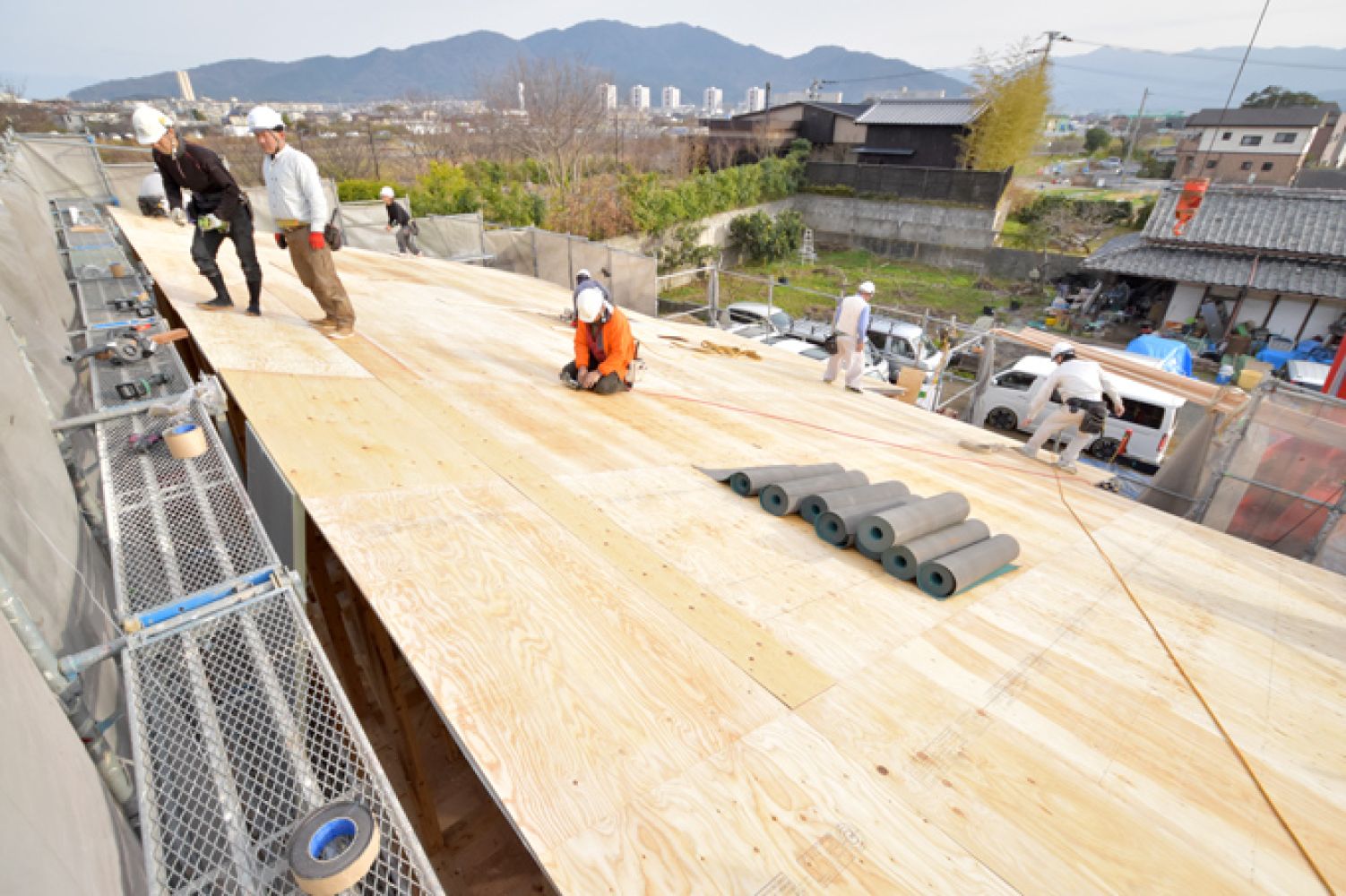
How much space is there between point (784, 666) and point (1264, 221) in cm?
2386

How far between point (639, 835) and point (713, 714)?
0.53 m

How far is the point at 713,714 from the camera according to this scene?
7.13 ft

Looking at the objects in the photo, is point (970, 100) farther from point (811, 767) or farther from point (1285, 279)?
point (811, 767)

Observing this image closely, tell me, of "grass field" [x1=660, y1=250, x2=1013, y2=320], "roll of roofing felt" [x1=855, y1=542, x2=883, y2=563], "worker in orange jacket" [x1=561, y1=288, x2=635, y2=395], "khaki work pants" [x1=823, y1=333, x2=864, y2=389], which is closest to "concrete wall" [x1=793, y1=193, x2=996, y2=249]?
"grass field" [x1=660, y1=250, x2=1013, y2=320]

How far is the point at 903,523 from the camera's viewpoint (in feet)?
10.7

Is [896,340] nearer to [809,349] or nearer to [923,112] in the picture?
[809,349]

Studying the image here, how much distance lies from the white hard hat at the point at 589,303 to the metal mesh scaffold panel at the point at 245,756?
3525 mm

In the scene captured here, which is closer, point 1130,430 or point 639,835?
point 639,835

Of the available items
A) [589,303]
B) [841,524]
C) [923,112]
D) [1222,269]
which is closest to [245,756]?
[841,524]

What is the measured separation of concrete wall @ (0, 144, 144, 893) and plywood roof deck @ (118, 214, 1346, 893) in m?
0.82

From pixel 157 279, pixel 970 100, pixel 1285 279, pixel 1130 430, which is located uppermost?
pixel 970 100

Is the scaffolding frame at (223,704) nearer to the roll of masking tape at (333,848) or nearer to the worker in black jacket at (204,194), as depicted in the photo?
the roll of masking tape at (333,848)

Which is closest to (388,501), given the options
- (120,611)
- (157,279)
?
(120,611)

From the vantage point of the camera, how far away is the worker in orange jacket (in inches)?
207
